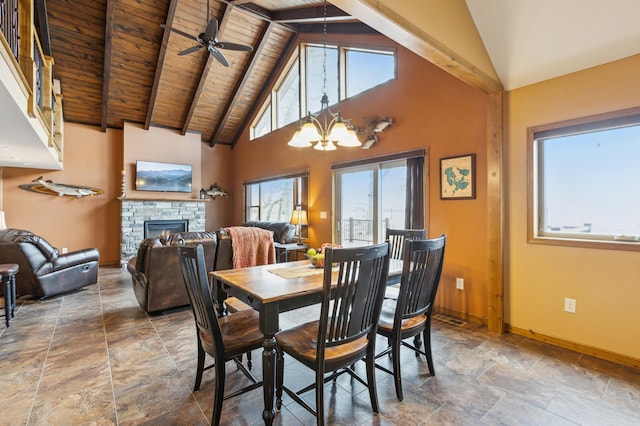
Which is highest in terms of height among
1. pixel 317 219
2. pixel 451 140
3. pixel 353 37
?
pixel 353 37

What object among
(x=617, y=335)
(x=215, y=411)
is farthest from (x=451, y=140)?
(x=215, y=411)

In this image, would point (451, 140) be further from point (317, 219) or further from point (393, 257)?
point (317, 219)

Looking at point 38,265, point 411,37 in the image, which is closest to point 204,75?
point 38,265

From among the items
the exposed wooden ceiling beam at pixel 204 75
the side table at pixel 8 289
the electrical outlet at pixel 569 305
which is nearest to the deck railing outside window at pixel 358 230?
the electrical outlet at pixel 569 305

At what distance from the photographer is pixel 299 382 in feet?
7.36

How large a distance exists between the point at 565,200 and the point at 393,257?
1676 mm

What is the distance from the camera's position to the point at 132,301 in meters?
4.24

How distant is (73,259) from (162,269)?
6.48 ft

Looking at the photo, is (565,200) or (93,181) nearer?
(565,200)

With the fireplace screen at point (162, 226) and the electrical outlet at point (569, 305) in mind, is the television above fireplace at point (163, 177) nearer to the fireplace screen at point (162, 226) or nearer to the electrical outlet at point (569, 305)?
the fireplace screen at point (162, 226)

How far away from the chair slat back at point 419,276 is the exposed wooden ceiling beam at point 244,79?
5.54m

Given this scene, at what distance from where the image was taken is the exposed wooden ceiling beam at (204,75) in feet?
17.1

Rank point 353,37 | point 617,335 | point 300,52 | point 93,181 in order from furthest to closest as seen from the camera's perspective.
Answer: point 93,181, point 300,52, point 353,37, point 617,335

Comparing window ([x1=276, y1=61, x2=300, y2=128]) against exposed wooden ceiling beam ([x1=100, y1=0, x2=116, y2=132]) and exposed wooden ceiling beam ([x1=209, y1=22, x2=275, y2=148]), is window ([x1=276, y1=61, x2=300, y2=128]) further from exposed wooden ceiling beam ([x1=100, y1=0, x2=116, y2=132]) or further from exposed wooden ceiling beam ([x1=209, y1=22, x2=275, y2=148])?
exposed wooden ceiling beam ([x1=100, y1=0, x2=116, y2=132])
